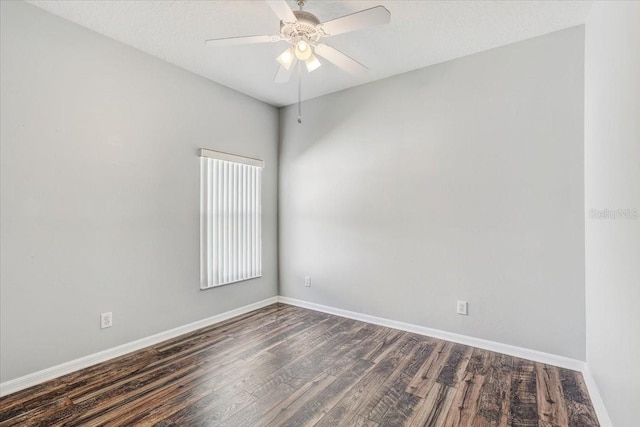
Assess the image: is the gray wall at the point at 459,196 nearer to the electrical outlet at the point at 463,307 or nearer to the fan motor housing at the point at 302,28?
the electrical outlet at the point at 463,307

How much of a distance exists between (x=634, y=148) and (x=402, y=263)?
83.8 inches

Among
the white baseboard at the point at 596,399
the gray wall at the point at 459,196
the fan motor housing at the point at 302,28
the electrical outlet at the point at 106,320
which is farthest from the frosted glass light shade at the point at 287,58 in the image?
the white baseboard at the point at 596,399

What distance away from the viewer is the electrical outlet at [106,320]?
2555mm

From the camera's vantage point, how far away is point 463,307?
9.46ft

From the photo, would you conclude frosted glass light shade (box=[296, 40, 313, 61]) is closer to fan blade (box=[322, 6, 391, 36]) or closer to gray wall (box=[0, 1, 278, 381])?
fan blade (box=[322, 6, 391, 36])

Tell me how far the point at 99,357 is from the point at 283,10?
292 cm

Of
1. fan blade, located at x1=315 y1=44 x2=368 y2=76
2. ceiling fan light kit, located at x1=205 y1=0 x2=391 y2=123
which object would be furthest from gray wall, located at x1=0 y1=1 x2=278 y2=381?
fan blade, located at x1=315 y1=44 x2=368 y2=76

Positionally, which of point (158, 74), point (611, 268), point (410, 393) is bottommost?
point (410, 393)

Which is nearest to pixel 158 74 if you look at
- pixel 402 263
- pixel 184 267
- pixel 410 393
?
pixel 184 267

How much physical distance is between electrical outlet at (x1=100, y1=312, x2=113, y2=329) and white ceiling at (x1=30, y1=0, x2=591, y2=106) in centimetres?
233

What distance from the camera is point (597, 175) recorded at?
2012 mm

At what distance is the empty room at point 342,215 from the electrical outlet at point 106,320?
0.24 ft

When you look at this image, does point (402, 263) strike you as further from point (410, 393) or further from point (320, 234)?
point (410, 393)

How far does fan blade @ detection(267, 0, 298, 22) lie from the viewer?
163 cm
